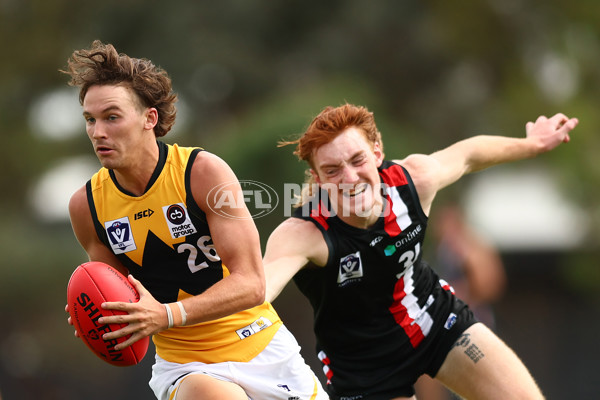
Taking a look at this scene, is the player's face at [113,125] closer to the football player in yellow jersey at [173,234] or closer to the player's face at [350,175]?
the football player in yellow jersey at [173,234]

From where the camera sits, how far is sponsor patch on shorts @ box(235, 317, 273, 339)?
4.35 metres


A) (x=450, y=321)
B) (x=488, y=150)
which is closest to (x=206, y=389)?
(x=450, y=321)

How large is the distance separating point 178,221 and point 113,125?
1.79 feet

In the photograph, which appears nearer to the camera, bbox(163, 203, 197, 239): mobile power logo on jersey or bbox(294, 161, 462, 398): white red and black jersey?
bbox(163, 203, 197, 239): mobile power logo on jersey

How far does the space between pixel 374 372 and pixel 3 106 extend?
14.9 meters

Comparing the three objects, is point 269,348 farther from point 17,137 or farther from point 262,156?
point 17,137

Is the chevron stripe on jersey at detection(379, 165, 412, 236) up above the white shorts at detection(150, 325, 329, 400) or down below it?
above

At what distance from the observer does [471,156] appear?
223 inches

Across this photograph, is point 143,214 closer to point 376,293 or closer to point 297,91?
point 376,293

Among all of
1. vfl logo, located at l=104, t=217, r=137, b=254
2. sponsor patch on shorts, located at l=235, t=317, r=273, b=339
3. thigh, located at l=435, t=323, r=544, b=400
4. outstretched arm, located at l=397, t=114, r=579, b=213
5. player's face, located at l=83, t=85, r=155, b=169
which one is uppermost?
player's face, located at l=83, t=85, r=155, b=169

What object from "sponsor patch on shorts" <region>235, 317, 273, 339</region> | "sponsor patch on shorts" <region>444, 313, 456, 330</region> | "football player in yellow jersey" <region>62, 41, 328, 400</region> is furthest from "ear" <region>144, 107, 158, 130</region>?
"sponsor patch on shorts" <region>444, 313, 456, 330</region>

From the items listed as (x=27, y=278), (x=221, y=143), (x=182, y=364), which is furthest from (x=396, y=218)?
(x=27, y=278)

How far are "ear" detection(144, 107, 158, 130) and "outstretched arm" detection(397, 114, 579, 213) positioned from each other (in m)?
1.69

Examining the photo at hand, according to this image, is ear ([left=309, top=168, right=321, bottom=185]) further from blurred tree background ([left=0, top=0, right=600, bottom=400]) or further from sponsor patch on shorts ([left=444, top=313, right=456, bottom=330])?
blurred tree background ([left=0, top=0, right=600, bottom=400])
